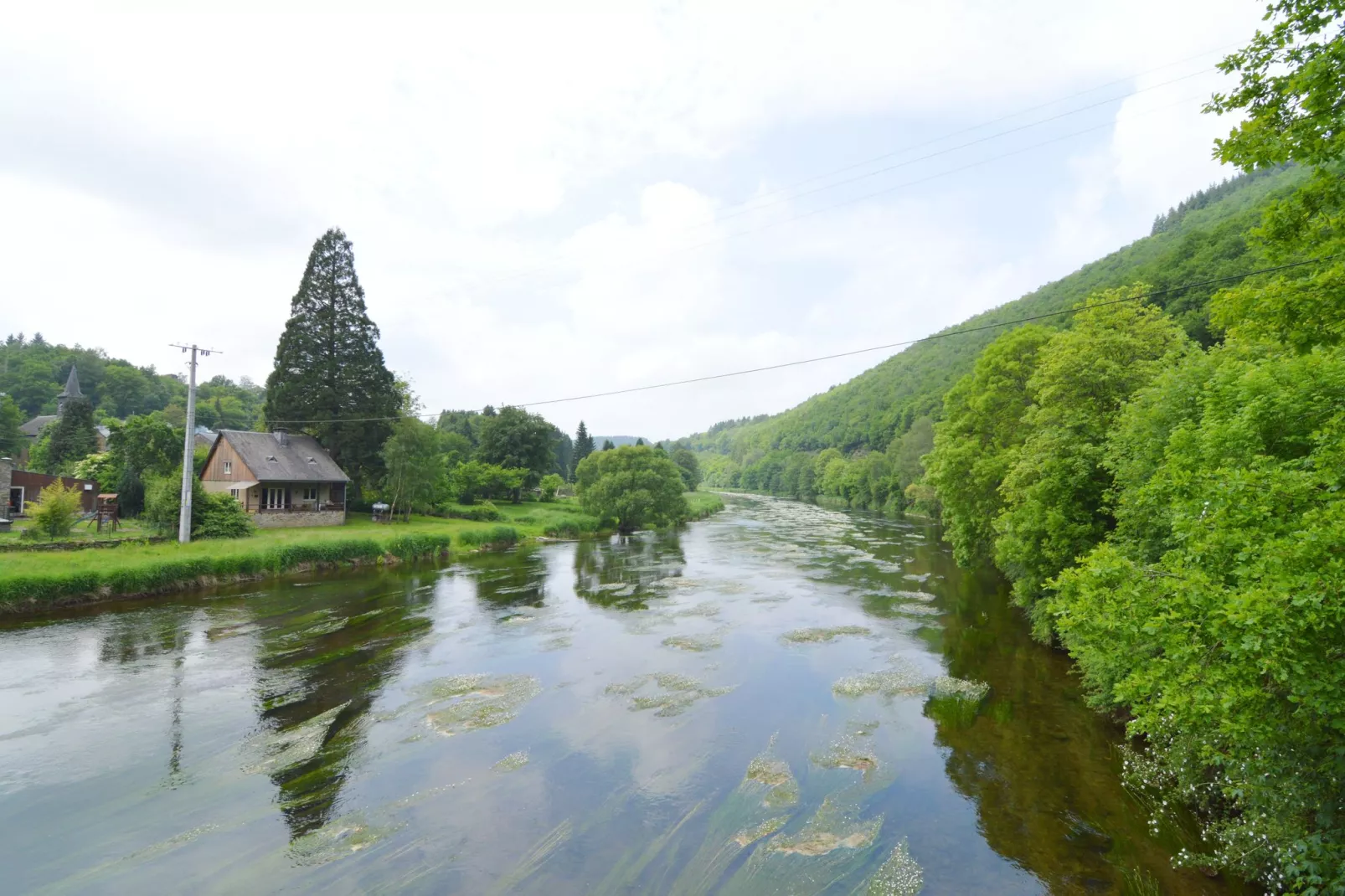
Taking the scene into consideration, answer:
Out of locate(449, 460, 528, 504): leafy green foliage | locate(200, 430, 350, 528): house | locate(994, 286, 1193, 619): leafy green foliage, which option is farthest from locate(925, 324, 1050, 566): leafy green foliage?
locate(449, 460, 528, 504): leafy green foliage

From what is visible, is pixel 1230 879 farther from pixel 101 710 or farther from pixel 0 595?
pixel 0 595

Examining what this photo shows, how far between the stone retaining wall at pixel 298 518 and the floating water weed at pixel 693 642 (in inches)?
1202

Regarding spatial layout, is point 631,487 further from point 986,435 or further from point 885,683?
point 885,683

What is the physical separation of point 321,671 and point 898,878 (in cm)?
1431

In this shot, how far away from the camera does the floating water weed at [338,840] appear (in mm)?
8891

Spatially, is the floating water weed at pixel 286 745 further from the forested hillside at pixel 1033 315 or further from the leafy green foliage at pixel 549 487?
the leafy green foliage at pixel 549 487

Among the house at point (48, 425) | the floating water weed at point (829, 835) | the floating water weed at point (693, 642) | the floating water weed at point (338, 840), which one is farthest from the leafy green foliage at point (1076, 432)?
the house at point (48, 425)

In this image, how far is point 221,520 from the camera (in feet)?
105

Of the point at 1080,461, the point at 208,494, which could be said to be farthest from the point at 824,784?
the point at 208,494

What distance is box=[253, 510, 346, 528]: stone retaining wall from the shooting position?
1565 inches

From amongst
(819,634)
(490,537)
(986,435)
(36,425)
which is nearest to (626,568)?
(490,537)

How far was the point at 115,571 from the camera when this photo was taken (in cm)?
2247

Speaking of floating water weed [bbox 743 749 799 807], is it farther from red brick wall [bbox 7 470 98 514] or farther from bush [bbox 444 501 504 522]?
red brick wall [bbox 7 470 98 514]

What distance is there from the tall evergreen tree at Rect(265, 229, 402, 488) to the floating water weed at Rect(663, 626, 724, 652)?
112ft
